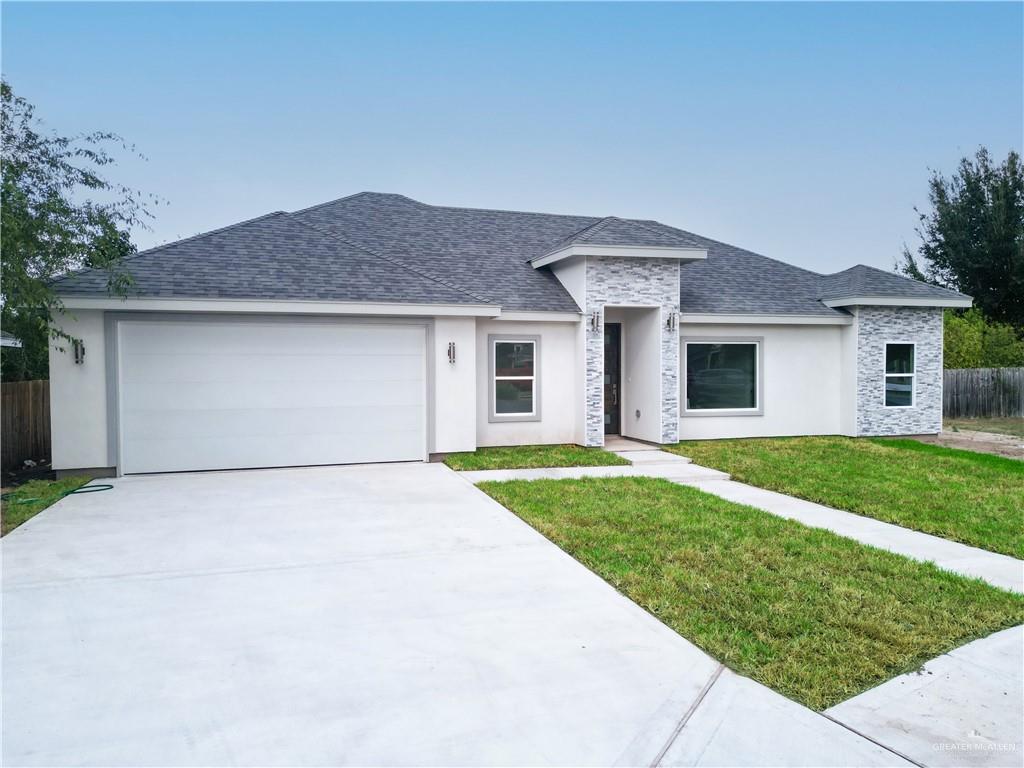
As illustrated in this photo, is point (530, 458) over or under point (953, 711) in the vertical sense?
over

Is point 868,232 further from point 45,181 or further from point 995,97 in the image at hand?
point 45,181

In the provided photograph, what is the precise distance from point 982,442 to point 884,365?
2653 millimetres

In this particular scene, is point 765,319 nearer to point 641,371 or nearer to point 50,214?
point 641,371

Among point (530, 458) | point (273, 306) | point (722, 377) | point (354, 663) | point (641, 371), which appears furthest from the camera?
point (722, 377)

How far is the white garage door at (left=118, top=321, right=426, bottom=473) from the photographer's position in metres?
10.1

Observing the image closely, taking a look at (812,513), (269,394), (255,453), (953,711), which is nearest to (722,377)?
(812,513)

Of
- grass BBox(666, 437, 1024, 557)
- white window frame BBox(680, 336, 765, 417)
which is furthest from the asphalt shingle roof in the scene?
grass BBox(666, 437, 1024, 557)

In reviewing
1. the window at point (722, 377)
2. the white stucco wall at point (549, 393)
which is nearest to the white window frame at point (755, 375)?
the window at point (722, 377)

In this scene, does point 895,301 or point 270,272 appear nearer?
point 270,272

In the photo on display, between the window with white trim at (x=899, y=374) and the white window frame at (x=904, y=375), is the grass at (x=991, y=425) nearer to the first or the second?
the white window frame at (x=904, y=375)

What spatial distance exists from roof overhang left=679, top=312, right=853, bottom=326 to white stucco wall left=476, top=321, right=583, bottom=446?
7.90 ft

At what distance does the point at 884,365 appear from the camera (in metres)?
14.2

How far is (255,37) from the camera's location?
14.7 meters

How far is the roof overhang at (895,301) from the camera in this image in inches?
542
